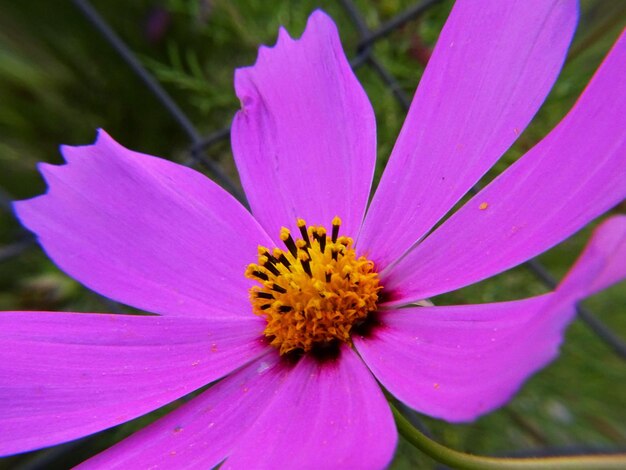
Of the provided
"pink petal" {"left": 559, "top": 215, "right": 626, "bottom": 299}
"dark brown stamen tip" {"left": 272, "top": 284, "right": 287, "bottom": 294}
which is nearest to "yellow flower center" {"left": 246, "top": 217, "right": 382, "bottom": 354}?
"dark brown stamen tip" {"left": 272, "top": 284, "right": 287, "bottom": 294}

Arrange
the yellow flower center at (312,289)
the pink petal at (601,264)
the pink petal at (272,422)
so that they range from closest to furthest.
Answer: the pink petal at (601,264) < the pink petal at (272,422) < the yellow flower center at (312,289)

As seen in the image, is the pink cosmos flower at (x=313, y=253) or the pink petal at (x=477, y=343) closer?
the pink petal at (x=477, y=343)

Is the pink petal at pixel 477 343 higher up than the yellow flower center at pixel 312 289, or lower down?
lower down

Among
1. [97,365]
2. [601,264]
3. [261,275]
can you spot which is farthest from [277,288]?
[601,264]

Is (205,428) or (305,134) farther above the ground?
(305,134)

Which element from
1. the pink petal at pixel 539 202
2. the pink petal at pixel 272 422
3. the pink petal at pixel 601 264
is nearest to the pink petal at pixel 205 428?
the pink petal at pixel 272 422

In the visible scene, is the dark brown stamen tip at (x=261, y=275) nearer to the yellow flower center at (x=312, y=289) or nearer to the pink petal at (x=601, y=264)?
the yellow flower center at (x=312, y=289)

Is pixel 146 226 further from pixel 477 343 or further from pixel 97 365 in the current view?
pixel 477 343

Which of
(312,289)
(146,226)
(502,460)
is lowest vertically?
(502,460)
